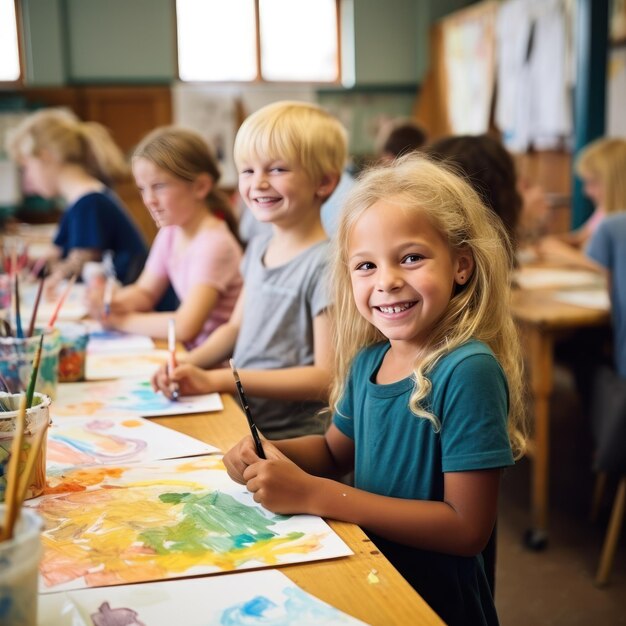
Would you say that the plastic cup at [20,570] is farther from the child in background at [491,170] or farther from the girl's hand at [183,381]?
the child in background at [491,170]

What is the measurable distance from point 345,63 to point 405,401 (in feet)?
19.7

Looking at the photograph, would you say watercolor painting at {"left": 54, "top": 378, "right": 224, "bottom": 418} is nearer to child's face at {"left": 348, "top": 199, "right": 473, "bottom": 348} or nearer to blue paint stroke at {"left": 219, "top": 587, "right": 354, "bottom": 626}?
child's face at {"left": 348, "top": 199, "right": 473, "bottom": 348}

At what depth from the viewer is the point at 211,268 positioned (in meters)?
1.81

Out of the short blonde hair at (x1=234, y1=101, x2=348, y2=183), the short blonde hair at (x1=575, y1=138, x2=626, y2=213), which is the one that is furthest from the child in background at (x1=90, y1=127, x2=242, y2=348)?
the short blonde hair at (x1=575, y1=138, x2=626, y2=213)

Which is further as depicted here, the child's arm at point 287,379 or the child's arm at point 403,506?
the child's arm at point 287,379

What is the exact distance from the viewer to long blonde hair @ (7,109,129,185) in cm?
268

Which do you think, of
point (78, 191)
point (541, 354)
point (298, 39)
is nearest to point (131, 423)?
point (541, 354)

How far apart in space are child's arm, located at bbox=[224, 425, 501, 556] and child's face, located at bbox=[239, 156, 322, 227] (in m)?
0.61

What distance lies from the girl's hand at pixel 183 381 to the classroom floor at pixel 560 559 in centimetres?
110

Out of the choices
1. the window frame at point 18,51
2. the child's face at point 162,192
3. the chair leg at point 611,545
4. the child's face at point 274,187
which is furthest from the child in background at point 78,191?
the window frame at point 18,51

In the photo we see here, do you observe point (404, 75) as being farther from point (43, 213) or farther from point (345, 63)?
point (43, 213)

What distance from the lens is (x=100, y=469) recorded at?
1.01 m

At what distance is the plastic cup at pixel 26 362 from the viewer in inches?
48.0

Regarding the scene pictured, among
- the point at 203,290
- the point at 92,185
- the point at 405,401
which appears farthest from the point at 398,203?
the point at 92,185
